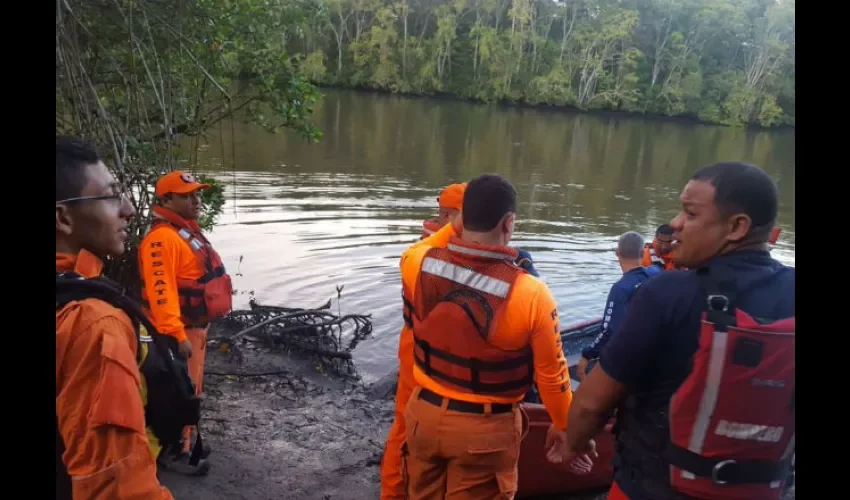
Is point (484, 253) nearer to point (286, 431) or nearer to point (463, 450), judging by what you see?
point (463, 450)

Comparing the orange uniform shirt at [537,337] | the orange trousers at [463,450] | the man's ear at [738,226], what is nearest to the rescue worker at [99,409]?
Result: the orange trousers at [463,450]

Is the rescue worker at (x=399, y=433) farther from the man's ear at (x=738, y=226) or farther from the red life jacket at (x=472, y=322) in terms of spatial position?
the man's ear at (x=738, y=226)

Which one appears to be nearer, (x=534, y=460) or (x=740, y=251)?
(x=740, y=251)

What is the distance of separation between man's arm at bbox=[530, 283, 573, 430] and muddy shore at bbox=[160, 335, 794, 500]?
1974 millimetres

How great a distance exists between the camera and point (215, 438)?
4727mm

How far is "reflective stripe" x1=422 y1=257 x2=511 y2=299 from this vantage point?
2.56m

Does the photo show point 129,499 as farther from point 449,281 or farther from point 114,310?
point 449,281

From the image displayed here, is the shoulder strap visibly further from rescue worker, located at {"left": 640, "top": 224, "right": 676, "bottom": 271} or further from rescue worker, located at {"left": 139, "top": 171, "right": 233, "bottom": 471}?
rescue worker, located at {"left": 139, "top": 171, "right": 233, "bottom": 471}

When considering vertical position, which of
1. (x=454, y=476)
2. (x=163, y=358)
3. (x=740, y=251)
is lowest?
(x=454, y=476)

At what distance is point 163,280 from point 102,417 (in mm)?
2365

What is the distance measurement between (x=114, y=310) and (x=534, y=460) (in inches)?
122

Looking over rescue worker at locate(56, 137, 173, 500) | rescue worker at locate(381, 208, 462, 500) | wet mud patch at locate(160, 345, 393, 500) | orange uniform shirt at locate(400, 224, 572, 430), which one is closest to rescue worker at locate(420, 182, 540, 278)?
rescue worker at locate(381, 208, 462, 500)
